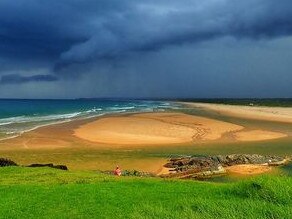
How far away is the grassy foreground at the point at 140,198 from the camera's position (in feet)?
36.0

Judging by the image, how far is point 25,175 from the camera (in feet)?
69.9

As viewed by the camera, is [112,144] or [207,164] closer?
[207,164]

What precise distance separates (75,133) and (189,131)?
46.7 ft

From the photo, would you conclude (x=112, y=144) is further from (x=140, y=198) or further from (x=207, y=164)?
(x=140, y=198)

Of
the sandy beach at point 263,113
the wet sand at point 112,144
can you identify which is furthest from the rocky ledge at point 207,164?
the sandy beach at point 263,113

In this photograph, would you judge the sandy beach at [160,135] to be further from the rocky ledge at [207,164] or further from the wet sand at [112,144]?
the rocky ledge at [207,164]

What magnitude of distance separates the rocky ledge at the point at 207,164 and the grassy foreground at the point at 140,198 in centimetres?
1050

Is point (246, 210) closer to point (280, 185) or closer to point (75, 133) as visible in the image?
point (280, 185)

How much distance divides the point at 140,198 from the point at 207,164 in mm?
16351

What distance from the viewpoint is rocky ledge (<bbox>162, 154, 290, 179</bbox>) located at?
→ 2953 cm

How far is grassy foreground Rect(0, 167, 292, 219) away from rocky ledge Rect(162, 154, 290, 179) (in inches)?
413

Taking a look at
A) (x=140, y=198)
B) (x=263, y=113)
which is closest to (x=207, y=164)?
(x=140, y=198)

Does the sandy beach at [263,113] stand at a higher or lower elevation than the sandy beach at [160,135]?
lower

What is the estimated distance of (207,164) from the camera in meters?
31.1
